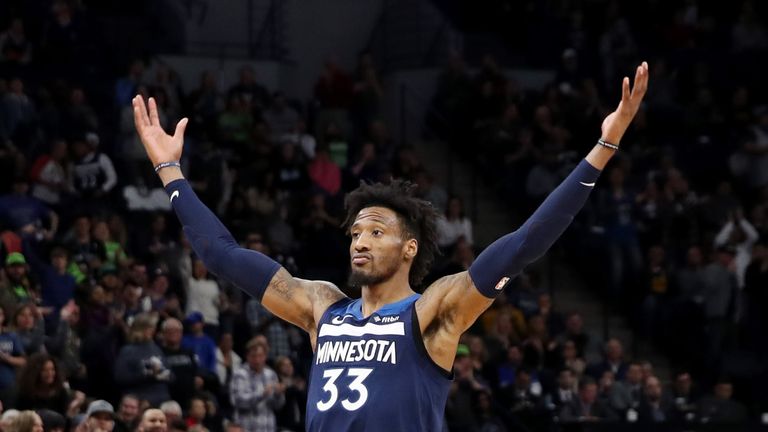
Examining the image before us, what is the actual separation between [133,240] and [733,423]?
263 inches

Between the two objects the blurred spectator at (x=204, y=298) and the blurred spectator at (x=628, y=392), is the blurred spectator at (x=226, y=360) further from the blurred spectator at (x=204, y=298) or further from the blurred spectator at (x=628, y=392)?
the blurred spectator at (x=628, y=392)

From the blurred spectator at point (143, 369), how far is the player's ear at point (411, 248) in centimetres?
734

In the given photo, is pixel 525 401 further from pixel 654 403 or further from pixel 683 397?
pixel 683 397

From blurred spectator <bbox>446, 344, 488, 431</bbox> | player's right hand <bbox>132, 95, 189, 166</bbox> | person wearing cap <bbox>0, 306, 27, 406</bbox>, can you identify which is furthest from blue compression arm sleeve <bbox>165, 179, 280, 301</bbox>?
blurred spectator <bbox>446, 344, 488, 431</bbox>

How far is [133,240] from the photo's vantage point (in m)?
17.2

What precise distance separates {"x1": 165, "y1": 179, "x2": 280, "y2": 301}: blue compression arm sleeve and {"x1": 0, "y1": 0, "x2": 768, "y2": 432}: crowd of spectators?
5.02 m

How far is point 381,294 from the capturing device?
22.0 ft

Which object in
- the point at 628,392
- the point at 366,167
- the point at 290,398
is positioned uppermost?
the point at 366,167

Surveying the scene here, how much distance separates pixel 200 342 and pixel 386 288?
29.1 feet

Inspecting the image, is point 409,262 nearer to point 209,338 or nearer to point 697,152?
point 209,338

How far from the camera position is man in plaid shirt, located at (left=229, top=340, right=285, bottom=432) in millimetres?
14820

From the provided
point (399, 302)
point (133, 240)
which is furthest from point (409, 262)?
point (133, 240)

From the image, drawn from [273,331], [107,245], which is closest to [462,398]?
[273,331]

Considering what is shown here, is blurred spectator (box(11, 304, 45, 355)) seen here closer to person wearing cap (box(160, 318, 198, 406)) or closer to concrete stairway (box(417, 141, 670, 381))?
person wearing cap (box(160, 318, 198, 406))
